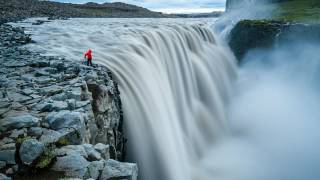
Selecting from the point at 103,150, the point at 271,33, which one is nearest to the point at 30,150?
the point at 103,150

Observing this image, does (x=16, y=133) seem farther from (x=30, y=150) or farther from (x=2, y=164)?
(x=2, y=164)

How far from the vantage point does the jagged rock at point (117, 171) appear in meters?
8.31

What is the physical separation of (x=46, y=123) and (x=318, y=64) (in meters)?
31.6

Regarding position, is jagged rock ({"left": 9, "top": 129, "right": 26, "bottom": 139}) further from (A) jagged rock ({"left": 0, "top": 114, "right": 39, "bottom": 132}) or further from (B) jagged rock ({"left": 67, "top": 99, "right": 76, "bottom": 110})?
(B) jagged rock ({"left": 67, "top": 99, "right": 76, "bottom": 110})

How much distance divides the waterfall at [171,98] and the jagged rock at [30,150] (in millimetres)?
7931

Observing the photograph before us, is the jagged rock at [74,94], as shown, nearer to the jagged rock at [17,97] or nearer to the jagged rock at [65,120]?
the jagged rock at [17,97]

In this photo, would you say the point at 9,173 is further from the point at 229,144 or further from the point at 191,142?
the point at 229,144

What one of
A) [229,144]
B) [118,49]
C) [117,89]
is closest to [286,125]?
[229,144]

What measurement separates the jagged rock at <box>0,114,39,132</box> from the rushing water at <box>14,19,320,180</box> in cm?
672

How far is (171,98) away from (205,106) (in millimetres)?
6356

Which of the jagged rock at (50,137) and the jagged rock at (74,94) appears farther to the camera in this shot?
the jagged rock at (74,94)

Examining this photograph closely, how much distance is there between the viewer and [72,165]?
8484mm

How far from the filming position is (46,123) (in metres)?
10.0

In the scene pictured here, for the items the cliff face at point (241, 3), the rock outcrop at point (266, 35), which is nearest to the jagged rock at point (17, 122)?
the rock outcrop at point (266, 35)
